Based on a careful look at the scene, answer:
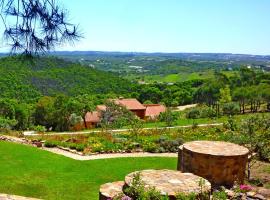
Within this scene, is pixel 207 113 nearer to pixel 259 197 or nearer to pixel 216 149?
pixel 216 149

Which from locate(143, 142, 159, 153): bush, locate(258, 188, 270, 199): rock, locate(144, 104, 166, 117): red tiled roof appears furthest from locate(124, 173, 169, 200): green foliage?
locate(144, 104, 166, 117): red tiled roof

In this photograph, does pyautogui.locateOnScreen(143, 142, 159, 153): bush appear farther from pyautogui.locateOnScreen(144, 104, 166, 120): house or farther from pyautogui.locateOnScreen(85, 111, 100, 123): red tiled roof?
pyautogui.locateOnScreen(144, 104, 166, 120): house

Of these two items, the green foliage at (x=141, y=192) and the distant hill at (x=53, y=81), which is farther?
the distant hill at (x=53, y=81)

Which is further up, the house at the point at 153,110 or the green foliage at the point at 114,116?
the green foliage at the point at 114,116

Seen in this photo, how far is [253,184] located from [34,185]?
22.0 ft

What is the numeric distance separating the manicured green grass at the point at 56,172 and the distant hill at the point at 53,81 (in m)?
33.0

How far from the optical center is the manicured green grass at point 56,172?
11.7 metres

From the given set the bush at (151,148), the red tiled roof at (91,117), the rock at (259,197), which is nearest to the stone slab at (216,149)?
the rock at (259,197)

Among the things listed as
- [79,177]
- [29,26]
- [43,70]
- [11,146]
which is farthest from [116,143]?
[43,70]

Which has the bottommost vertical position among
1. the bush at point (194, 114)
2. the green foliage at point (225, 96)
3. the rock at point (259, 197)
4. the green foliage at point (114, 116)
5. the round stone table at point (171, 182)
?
the bush at point (194, 114)

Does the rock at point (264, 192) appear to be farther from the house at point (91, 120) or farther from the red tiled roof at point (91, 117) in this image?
the red tiled roof at point (91, 117)

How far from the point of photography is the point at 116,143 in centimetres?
1928

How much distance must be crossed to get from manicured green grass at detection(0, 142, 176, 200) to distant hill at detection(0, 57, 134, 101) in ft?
108

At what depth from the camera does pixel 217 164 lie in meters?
11.4
